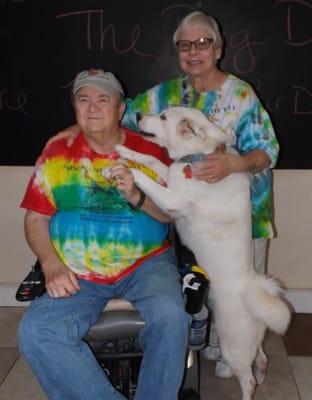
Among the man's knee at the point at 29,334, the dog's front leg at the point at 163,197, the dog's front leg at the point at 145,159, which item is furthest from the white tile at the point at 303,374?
the man's knee at the point at 29,334

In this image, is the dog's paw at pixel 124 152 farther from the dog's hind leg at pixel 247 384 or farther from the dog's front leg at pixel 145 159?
the dog's hind leg at pixel 247 384

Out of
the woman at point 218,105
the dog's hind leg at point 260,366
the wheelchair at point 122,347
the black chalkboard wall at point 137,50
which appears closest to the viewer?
the wheelchair at point 122,347

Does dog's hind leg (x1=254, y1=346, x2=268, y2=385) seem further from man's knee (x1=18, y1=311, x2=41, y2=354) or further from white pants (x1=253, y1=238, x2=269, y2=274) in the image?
man's knee (x1=18, y1=311, x2=41, y2=354)

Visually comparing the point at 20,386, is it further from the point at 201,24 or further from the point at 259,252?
the point at 201,24

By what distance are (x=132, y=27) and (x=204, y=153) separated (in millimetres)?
891

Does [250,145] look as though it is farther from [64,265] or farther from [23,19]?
[23,19]

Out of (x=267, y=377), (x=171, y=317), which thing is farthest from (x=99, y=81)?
(x=267, y=377)

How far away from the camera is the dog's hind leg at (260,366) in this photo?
1908 millimetres

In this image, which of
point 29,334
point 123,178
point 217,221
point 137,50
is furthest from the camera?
point 137,50

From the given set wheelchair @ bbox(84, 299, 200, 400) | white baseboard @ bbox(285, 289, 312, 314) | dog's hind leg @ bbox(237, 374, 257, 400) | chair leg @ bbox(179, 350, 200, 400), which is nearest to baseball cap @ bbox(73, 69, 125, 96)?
wheelchair @ bbox(84, 299, 200, 400)

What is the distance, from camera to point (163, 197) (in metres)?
1.63

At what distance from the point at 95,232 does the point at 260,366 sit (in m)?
0.90

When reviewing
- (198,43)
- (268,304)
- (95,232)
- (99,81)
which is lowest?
(268,304)

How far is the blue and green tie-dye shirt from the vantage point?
5.75ft
